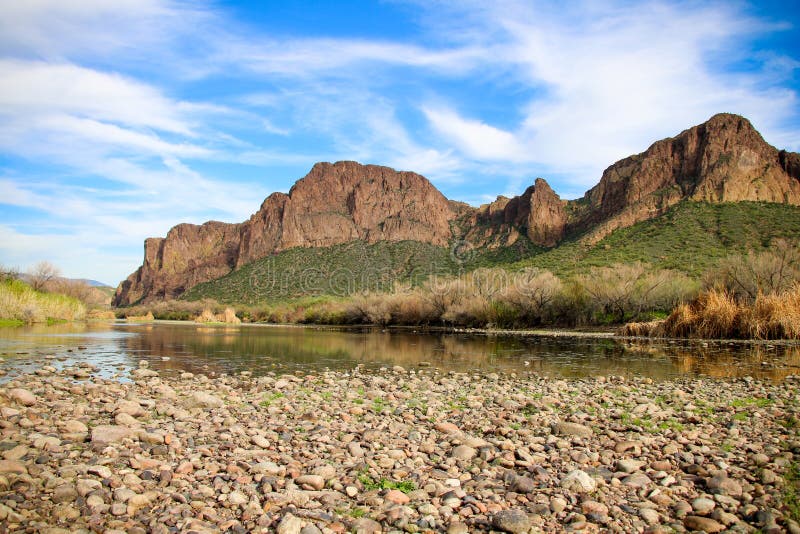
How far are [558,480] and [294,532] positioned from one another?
2852 mm

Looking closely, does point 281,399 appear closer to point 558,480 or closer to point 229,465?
point 229,465

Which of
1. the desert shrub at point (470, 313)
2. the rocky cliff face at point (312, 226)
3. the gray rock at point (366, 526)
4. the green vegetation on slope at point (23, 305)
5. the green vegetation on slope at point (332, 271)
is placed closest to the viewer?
the gray rock at point (366, 526)

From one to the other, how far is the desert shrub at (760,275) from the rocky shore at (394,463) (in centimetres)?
2771

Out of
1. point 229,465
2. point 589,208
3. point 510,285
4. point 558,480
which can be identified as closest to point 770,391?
point 558,480

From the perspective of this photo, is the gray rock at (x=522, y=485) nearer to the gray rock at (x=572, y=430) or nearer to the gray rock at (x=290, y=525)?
the gray rock at (x=572, y=430)

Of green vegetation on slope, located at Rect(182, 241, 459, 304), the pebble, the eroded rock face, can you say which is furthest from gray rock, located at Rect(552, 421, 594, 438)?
green vegetation on slope, located at Rect(182, 241, 459, 304)

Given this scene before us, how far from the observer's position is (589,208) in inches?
4060

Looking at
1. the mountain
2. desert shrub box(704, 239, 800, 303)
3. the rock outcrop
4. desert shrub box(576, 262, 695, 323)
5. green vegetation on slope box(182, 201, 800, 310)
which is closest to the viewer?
desert shrub box(704, 239, 800, 303)

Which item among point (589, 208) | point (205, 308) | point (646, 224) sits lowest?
point (205, 308)

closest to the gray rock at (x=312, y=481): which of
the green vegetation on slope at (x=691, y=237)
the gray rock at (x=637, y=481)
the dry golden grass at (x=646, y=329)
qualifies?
the gray rock at (x=637, y=481)

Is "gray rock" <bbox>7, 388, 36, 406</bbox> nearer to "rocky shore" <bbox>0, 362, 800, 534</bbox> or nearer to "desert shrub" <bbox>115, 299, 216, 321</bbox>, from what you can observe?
"rocky shore" <bbox>0, 362, 800, 534</bbox>

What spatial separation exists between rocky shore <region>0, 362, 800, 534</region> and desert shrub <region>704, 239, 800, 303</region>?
27.7m

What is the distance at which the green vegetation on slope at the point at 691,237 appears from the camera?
1999 inches

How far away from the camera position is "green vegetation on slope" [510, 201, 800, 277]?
5078 centimetres
